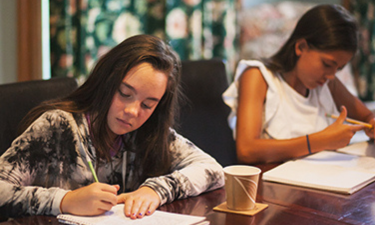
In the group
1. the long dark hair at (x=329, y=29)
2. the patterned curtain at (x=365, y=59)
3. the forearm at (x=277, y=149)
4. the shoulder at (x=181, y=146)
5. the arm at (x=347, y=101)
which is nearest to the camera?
the shoulder at (x=181, y=146)

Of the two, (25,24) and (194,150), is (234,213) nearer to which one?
(194,150)

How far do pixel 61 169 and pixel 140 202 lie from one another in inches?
11.7

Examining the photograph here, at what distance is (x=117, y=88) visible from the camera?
3.78 feet

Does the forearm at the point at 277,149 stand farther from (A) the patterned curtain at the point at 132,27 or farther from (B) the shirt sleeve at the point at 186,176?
(A) the patterned curtain at the point at 132,27

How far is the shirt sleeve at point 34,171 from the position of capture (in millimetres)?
960

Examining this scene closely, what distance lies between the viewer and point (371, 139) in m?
1.70

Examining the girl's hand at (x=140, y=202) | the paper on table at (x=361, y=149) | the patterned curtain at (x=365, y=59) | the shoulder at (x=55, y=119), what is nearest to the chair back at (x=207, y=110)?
the paper on table at (x=361, y=149)

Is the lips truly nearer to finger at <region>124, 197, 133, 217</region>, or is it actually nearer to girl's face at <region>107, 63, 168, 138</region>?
girl's face at <region>107, 63, 168, 138</region>

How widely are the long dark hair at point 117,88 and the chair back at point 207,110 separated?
13.3 inches

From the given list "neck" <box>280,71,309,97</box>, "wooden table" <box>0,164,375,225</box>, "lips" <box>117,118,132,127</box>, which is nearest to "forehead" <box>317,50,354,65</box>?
"neck" <box>280,71,309,97</box>

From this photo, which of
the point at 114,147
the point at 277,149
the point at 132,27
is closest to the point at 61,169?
the point at 114,147

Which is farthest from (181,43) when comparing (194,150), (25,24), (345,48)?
(194,150)

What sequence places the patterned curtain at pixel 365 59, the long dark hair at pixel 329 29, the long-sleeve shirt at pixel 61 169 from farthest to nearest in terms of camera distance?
the patterned curtain at pixel 365 59
the long dark hair at pixel 329 29
the long-sleeve shirt at pixel 61 169

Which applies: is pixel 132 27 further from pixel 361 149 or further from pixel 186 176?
pixel 186 176
